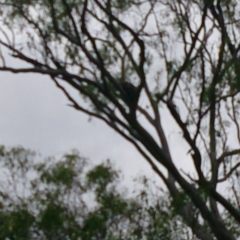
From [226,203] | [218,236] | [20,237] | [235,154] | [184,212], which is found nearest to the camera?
[226,203]

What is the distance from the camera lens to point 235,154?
11492mm

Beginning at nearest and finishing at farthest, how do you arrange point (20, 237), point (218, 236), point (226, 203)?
point (226, 203) < point (218, 236) < point (20, 237)

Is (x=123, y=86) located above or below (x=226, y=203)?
above

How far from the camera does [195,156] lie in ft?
28.8

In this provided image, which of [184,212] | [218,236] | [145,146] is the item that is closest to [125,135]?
[145,146]

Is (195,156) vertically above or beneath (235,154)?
beneath

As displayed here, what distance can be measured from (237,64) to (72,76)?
2.59 m

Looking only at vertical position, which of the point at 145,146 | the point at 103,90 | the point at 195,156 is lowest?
the point at 195,156

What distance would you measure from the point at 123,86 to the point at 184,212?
2.04 metres

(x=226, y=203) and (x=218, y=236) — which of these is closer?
(x=226, y=203)

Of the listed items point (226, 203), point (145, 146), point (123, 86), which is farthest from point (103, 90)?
point (226, 203)

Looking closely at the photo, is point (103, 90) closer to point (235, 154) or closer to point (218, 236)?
point (218, 236)

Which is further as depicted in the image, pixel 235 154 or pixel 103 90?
pixel 235 154

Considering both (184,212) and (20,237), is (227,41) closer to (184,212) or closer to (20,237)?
(184,212)
